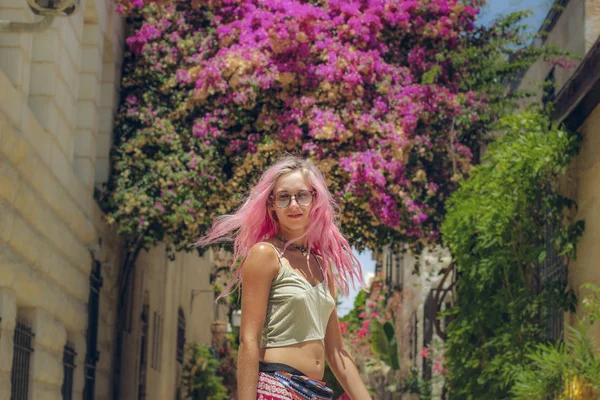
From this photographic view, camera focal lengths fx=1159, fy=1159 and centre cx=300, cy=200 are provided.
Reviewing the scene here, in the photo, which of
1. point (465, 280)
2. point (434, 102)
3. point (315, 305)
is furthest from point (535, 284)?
point (315, 305)

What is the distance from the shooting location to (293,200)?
5.17 metres

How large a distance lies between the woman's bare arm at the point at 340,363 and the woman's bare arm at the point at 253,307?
548 mm

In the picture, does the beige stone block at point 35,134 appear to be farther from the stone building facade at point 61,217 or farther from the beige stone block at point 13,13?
the beige stone block at point 13,13

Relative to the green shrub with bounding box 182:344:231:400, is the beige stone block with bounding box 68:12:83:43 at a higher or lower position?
higher

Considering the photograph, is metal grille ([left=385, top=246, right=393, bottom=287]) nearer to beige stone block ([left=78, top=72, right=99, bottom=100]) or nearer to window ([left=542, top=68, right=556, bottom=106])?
window ([left=542, top=68, right=556, bottom=106])

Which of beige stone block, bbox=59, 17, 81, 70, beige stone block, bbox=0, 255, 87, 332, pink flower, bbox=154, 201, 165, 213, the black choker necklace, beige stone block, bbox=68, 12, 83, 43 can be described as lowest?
the black choker necklace

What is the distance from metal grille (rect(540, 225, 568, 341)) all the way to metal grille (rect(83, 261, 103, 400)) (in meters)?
5.60

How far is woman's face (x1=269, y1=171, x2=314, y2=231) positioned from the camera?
17.0ft

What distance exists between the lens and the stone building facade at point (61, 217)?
9977 millimetres

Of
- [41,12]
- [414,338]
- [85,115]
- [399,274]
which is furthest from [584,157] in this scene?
[399,274]

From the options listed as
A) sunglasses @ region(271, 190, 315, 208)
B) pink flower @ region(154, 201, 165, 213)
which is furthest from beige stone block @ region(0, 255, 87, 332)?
sunglasses @ region(271, 190, 315, 208)

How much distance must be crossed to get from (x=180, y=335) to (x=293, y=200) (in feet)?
71.5

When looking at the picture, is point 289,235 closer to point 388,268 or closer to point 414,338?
point 414,338

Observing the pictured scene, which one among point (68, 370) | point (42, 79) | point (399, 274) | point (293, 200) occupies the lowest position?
point (293, 200)
